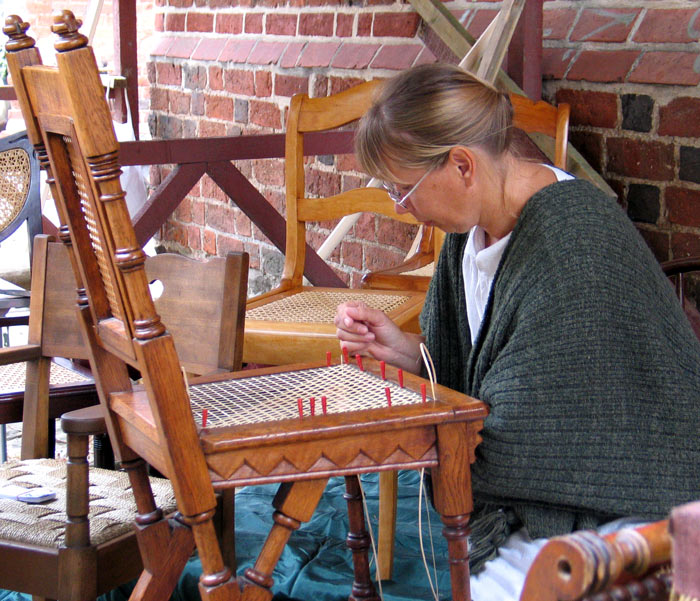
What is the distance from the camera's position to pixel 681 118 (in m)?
2.40

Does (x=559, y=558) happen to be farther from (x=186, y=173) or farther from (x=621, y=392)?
(x=186, y=173)

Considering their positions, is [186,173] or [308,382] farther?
[186,173]

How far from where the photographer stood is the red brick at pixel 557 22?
8.90ft

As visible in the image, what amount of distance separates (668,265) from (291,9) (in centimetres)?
226

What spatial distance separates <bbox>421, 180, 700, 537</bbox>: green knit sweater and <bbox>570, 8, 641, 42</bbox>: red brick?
126 centimetres

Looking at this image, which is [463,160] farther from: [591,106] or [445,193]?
[591,106]

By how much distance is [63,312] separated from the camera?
7.37ft

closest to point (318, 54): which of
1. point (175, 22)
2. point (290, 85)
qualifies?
point (290, 85)

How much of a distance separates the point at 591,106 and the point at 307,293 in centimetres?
94

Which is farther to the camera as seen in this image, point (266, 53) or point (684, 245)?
point (266, 53)

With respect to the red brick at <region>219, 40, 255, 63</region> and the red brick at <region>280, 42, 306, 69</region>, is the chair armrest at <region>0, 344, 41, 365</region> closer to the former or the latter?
the red brick at <region>280, 42, 306, 69</region>

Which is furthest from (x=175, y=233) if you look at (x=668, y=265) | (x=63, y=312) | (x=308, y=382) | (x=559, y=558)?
(x=559, y=558)

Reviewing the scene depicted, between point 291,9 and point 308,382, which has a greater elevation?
point 291,9

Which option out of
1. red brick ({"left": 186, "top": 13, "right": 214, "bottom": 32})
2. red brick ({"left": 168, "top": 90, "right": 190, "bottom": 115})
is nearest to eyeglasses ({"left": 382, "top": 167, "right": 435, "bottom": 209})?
red brick ({"left": 186, "top": 13, "right": 214, "bottom": 32})
